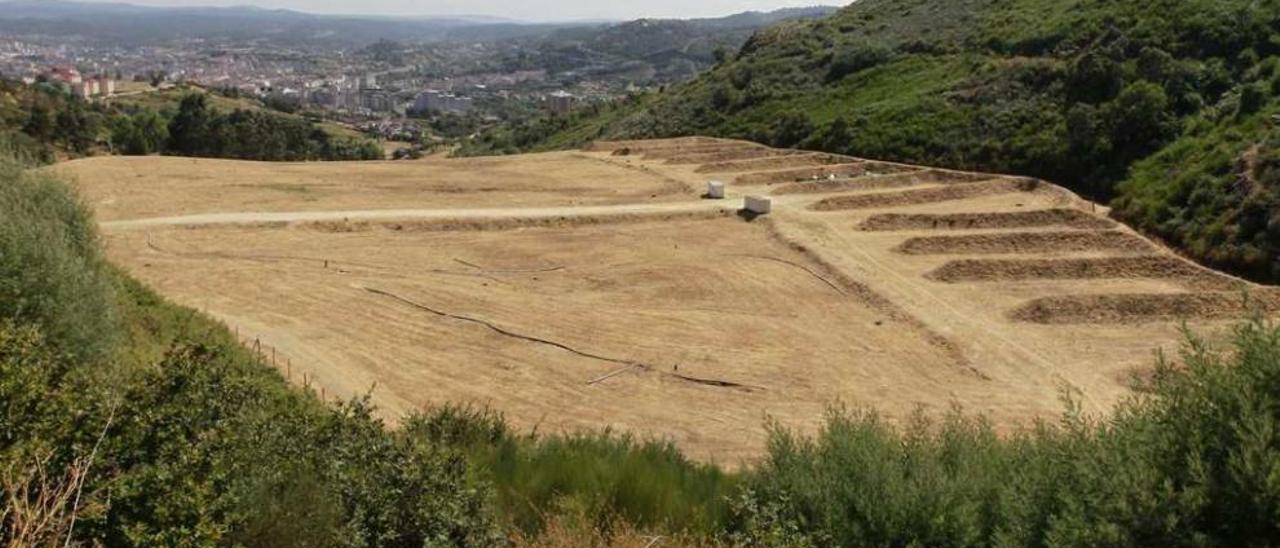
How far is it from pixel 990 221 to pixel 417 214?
18.8m

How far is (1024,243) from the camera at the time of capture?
27781 millimetres

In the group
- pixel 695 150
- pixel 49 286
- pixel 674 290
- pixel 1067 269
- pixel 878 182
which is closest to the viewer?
pixel 49 286

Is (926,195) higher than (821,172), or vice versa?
(821,172)

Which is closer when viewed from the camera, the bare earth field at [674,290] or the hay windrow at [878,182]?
the bare earth field at [674,290]

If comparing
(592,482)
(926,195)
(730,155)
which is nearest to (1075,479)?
(592,482)

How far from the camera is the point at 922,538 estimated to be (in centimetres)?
712

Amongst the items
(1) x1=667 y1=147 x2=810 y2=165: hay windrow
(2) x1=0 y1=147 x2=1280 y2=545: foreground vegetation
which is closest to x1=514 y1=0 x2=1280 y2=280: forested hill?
(1) x1=667 y1=147 x2=810 y2=165: hay windrow

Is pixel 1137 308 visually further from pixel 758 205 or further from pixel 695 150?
pixel 695 150

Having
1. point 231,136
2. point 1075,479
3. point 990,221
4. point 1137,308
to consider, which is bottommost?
point 1137,308

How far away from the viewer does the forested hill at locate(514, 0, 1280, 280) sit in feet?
92.0

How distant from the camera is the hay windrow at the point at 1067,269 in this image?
2509 centimetres

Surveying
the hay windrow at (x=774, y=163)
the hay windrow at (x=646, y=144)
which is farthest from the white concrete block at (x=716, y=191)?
the hay windrow at (x=646, y=144)

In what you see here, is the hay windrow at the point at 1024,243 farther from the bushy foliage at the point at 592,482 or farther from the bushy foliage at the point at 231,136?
the bushy foliage at the point at 231,136

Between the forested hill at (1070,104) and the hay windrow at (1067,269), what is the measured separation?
1226 mm
